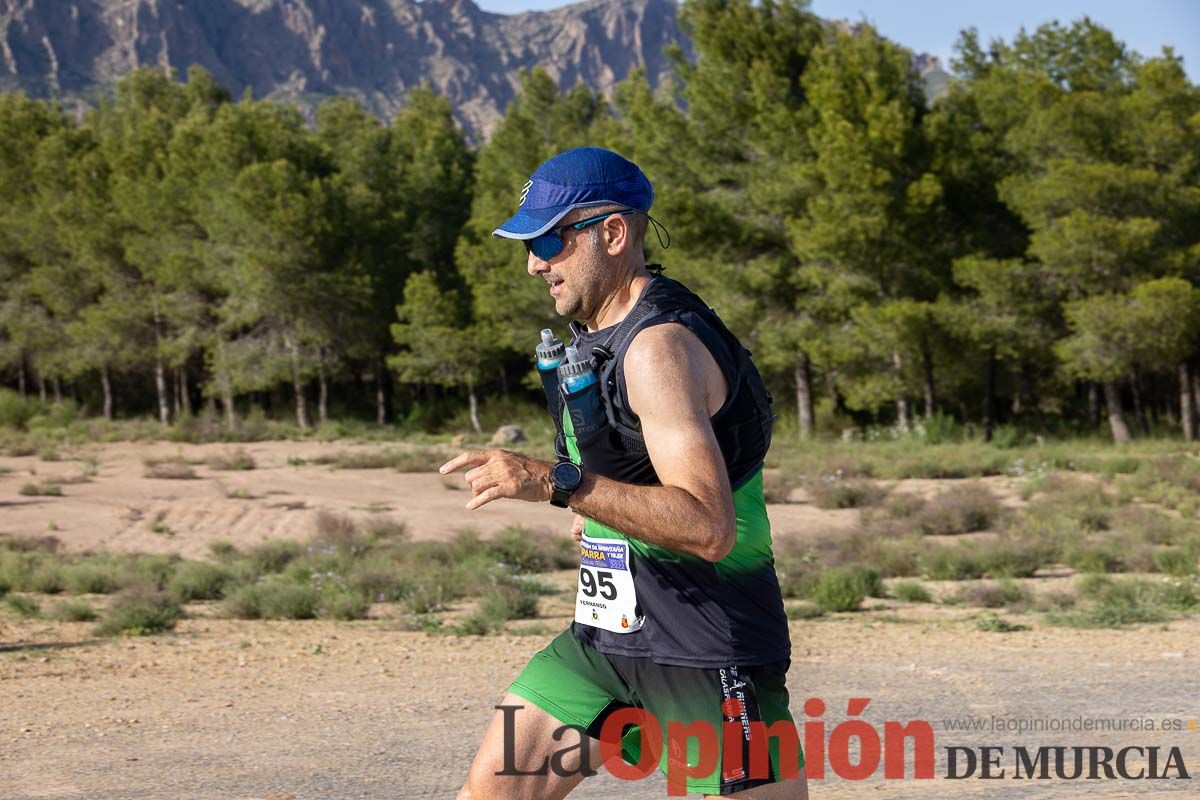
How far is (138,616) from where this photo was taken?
10.6 m

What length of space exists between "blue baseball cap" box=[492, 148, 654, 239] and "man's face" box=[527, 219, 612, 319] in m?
0.04

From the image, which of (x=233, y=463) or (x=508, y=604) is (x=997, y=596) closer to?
(x=508, y=604)

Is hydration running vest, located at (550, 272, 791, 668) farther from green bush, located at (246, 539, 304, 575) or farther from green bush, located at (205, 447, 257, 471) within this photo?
green bush, located at (205, 447, 257, 471)

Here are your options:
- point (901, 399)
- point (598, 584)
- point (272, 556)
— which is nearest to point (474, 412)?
point (901, 399)

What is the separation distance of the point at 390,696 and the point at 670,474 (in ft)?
18.6

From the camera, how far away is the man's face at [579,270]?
285 cm

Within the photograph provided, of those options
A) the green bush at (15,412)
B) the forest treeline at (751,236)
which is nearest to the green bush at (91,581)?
the forest treeline at (751,236)

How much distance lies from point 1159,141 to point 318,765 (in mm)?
25898

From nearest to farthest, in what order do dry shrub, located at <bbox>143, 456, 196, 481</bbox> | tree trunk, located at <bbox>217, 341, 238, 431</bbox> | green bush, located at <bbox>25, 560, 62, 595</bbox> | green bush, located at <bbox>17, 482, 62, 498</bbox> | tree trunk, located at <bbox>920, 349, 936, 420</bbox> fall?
green bush, located at <bbox>25, 560, 62, 595</bbox>
green bush, located at <bbox>17, 482, 62, 498</bbox>
dry shrub, located at <bbox>143, 456, 196, 481</bbox>
tree trunk, located at <bbox>920, 349, 936, 420</bbox>
tree trunk, located at <bbox>217, 341, 238, 431</bbox>

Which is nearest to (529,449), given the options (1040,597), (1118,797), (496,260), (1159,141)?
(496,260)

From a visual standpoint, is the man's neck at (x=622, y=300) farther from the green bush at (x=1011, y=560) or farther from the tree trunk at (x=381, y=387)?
the tree trunk at (x=381, y=387)

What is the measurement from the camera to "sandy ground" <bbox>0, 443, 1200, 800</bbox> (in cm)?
579

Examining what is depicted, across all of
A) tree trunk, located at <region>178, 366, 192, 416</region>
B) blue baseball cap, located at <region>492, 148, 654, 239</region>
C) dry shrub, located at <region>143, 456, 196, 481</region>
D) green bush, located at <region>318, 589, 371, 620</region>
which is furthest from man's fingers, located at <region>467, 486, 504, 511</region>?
tree trunk, located at <region>178, 366, 192, 416</region>

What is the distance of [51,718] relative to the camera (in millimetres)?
7262
